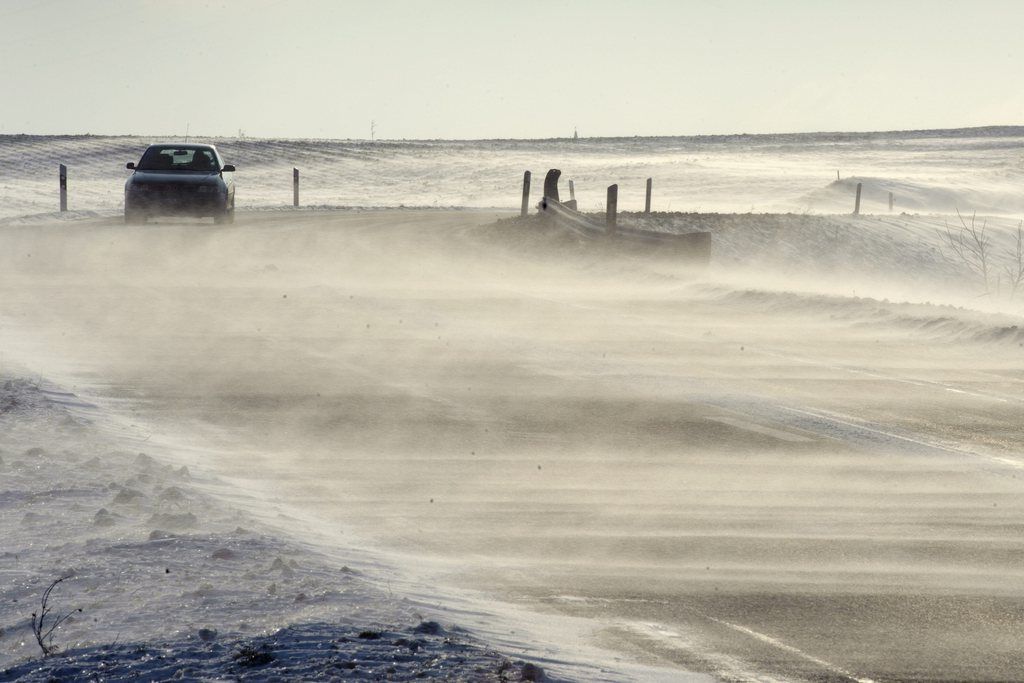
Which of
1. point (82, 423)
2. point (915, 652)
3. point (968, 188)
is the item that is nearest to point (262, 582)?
point (915, 652)

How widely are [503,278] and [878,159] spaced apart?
2844 inches

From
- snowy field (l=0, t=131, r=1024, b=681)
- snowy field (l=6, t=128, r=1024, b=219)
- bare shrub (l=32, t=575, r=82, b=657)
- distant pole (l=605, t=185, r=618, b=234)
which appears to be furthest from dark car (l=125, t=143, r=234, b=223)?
bare shrub (l=32, t=575, r=82, b=657)

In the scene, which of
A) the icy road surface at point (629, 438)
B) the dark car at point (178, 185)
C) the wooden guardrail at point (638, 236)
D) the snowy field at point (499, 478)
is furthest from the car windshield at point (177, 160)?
the icy road surface at point (629, 438)

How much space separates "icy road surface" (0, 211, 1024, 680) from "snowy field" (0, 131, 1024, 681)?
0.11 feet

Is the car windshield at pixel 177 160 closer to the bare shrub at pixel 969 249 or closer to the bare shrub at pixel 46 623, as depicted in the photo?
the bare shrub at pixel 969 249

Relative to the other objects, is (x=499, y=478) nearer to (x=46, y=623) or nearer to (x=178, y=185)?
(x=46, y=623)

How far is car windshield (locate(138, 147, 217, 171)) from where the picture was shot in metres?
31.4

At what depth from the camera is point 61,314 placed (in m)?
17.9

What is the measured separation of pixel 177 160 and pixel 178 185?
57.9 inches

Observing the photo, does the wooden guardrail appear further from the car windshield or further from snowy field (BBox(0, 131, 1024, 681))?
the car windshield

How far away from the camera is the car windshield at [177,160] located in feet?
103

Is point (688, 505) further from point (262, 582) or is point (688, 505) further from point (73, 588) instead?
point (73, 588)

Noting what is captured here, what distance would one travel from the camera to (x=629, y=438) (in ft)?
34.2

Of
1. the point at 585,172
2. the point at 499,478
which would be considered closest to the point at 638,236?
the point at 499,478
